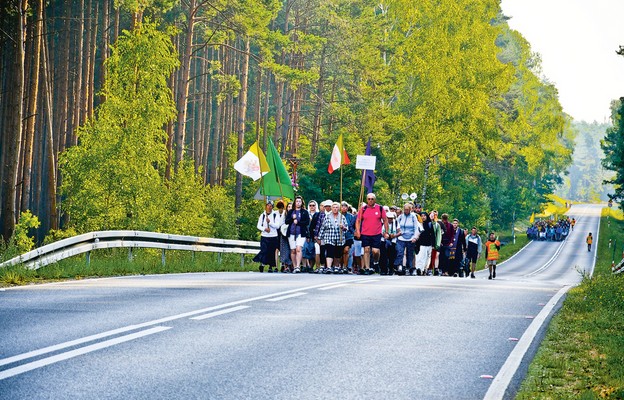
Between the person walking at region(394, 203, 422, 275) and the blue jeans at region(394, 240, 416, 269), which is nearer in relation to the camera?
the person walking at region(394, 203, 422, 275)

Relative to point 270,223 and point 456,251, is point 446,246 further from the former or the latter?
point 270,223

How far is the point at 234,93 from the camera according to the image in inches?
1753

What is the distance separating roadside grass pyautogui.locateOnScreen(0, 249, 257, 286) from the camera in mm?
15852

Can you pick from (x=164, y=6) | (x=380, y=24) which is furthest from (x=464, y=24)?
(x=164, y=6)

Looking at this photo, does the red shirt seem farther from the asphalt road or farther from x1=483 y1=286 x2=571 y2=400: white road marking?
x1=483 y1=286 x2=571 y2=400: white road marking

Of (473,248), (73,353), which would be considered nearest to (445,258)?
(473,248)

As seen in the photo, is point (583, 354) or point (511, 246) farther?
point (511, 246)

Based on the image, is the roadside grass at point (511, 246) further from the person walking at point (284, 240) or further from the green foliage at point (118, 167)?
the person walking at point (284, 240)

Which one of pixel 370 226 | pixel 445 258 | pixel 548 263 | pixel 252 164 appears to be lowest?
pixel 548 263

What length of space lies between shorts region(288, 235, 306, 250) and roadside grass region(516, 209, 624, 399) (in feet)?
27.2

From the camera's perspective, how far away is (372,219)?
78.3ft

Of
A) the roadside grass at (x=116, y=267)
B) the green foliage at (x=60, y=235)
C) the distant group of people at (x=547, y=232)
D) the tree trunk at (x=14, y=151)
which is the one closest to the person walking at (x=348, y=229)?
the roadside grass at (x=116, y=267)

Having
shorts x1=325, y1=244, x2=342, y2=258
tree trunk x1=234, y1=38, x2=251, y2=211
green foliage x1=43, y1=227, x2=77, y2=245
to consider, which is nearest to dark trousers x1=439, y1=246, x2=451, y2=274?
shorts x1=325, y1=244, x2=342, y2=258

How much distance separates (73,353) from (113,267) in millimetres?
11189
